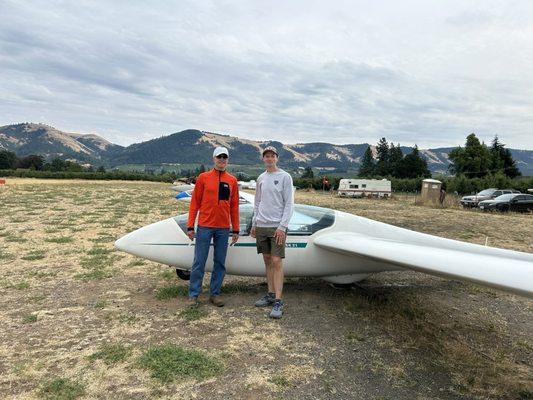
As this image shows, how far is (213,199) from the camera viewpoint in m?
5.42

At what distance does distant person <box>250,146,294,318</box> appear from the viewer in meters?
5.29

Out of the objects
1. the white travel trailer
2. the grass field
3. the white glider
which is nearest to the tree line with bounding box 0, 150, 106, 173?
the white travel trailer

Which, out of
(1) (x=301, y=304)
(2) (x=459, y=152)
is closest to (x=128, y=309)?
(1) (x=301, y=304)

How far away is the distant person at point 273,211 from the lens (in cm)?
529

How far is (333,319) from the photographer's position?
5461mm

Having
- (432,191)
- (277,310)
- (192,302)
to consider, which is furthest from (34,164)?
(277,310)

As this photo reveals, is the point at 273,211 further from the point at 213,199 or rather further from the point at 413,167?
the point at 413,167

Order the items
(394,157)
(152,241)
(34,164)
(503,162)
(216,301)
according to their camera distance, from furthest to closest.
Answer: (394,157)
(34,164)
(503,162)
(152,241)
(216,301)

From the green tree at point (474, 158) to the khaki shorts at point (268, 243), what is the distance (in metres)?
73.9

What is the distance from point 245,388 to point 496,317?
435 centimetres

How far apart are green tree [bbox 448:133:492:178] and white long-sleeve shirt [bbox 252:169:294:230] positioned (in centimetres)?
7382

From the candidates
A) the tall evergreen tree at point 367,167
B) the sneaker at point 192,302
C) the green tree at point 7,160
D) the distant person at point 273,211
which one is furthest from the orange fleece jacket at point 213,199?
the green tree at point 7,160

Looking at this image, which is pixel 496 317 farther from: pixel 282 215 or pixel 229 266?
pixel 229 266

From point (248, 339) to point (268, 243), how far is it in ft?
4.30
